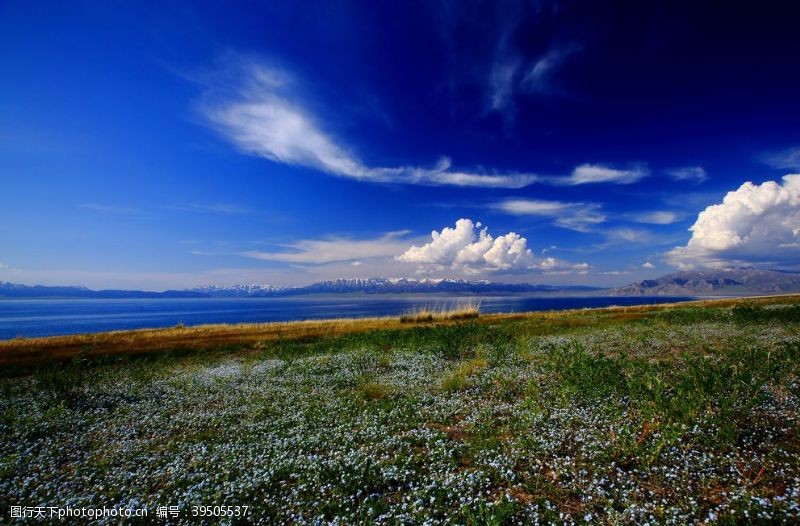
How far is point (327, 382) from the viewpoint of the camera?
16406 mm

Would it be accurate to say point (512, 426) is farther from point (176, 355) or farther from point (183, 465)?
point (176, 355)

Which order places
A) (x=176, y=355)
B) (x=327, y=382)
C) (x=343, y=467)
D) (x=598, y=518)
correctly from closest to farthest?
1. (x=598, y=518)
2. (x=343, y=467)
3. (x=327, y=382)
4. (x=176, y=355)

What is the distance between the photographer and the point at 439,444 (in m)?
8.87

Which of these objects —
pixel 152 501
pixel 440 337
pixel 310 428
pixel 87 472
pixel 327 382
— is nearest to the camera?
pixel 152 501

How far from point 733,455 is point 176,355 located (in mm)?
33213

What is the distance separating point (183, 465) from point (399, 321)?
1763 inches

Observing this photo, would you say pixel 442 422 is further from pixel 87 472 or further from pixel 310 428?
pixel 87 472

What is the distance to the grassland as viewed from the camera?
631 cm

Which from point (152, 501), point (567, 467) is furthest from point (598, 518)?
point (152, 501)

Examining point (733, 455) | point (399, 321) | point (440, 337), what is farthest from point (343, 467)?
point (399, 321)

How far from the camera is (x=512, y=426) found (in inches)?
381

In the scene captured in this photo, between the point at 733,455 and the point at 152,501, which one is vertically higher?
the point at 733,455

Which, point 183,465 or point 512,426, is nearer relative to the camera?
point 183,465

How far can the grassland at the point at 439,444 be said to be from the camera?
6312mm
